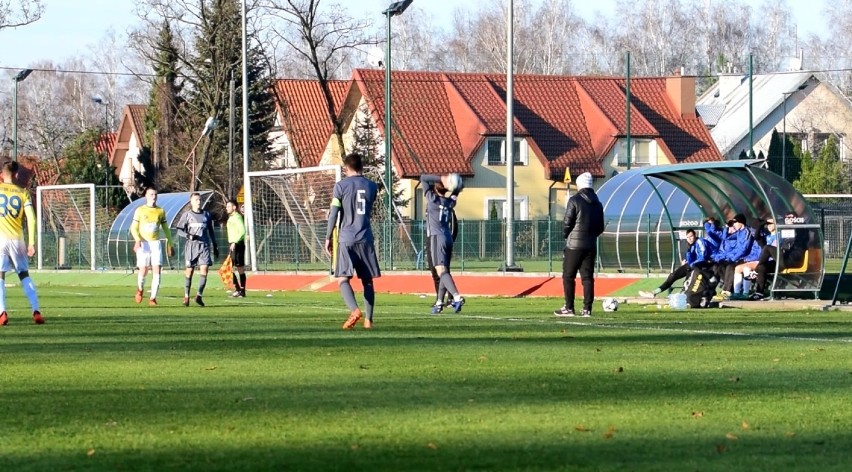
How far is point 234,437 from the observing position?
25.1 ft

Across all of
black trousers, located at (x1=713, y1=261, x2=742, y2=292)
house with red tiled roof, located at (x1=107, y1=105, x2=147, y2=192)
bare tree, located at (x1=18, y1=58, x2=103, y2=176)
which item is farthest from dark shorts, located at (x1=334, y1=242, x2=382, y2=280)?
bare tree, located at (x1=18, y1=58, x2=103, y2=176)

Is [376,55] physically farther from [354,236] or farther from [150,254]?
[354,236]

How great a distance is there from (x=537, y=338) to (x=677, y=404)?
238 inches

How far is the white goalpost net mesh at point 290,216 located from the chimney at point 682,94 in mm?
37725

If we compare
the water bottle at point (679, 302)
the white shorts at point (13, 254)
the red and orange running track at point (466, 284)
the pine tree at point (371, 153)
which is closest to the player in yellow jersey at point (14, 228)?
the white shorts at point (13, 254)

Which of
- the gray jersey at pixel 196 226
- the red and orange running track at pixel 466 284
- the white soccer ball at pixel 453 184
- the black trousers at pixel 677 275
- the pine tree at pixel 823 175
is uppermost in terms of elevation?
the pine tree at pixel 823 175

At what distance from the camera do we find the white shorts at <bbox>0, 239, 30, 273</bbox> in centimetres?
1834

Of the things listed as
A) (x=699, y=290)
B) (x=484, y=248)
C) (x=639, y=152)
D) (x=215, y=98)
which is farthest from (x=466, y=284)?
(x=639, y=152)

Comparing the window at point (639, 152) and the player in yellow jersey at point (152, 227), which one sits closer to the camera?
the player in yellow jersey at point (152, 227)

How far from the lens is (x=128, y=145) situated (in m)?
103

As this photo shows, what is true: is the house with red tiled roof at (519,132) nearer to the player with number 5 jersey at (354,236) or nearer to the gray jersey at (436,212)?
the gray jersey at (436,212)

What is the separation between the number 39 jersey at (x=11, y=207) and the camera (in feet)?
59.9

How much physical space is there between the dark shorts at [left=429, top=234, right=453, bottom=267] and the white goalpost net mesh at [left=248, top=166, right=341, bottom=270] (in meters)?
20.6

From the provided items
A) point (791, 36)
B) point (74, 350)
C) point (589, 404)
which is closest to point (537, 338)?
point (74, 350)
